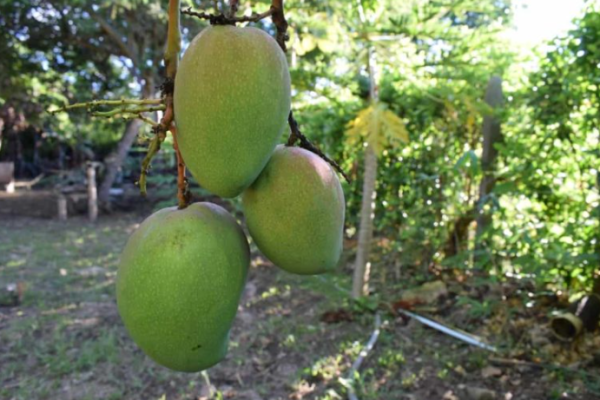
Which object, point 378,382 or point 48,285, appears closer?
point 378,382

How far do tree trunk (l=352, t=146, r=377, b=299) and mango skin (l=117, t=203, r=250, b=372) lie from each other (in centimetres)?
276

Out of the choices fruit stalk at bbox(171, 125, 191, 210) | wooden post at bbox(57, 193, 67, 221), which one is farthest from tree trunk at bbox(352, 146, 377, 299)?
wooden post at bbox(57, 193, 67, 221)

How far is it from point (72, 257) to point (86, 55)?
16.1 ft

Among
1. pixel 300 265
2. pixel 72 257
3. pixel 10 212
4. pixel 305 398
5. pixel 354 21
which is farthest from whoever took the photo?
pixel 10 212

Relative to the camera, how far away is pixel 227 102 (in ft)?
2.15

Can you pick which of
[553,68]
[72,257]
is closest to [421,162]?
[553,68]

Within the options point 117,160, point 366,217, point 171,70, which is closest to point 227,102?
point 171,70

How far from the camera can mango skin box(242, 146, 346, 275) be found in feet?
2.48

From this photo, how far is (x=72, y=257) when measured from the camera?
5.37 m

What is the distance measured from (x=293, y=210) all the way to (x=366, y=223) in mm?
2831

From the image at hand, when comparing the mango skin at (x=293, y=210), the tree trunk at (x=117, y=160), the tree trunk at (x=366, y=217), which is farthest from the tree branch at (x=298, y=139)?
the tree trunk at (x=117, y=160)

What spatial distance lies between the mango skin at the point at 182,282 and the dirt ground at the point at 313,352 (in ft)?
6.45

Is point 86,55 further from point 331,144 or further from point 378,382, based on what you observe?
point 378,382

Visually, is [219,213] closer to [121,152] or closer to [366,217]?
[366,217]
